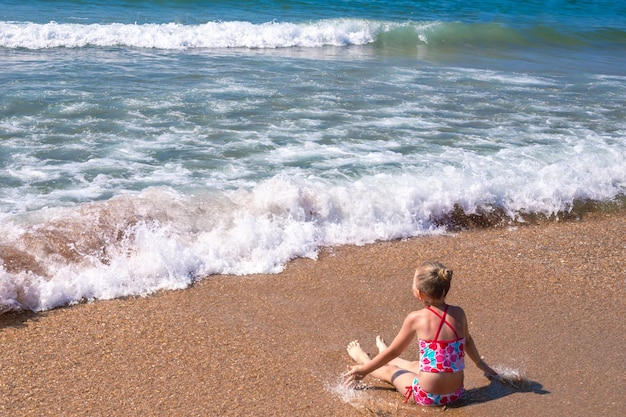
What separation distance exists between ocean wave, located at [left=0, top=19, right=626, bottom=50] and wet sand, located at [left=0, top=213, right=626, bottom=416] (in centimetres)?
1086

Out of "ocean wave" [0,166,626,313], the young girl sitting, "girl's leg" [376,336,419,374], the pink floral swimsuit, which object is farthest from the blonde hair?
"ocean wave" [0,166,626,313]

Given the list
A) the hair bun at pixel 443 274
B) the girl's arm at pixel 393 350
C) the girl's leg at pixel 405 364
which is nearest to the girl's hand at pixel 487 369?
the girl's leg at pixel 405 364

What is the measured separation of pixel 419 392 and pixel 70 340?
2.32 m

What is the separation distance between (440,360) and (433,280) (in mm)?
478

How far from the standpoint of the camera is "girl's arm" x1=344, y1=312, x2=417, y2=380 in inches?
167

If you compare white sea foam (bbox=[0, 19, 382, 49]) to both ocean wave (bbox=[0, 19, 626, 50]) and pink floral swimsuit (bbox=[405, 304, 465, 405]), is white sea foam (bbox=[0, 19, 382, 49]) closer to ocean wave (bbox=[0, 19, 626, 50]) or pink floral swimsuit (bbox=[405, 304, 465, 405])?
ocean wave (bbox=[0, 19, 626, 50])

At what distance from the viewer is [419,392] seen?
4238 mm

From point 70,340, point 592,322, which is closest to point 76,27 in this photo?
point 70,340

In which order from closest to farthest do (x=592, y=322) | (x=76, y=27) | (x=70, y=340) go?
(x=70, y=340)
(x=592, y=322)
(x=76, y=27)

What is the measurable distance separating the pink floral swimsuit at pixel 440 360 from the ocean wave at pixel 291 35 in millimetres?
12521

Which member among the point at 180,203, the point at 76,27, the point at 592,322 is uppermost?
the point at 76,27

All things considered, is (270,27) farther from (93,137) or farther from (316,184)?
(316,184)

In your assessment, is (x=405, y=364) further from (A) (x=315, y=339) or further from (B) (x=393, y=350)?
(A) (x=315, y=339)

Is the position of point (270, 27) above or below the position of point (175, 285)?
above
